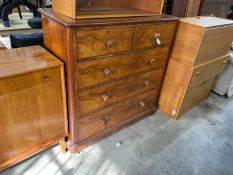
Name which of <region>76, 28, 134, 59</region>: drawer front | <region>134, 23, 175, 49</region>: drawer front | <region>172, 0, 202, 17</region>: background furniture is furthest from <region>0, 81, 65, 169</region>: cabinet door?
<region>172, 0, 202, 17</region>: background furniture

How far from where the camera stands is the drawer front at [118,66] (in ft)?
3.89

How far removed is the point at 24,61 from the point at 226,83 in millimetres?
2247

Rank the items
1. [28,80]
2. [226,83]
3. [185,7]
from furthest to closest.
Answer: [226,83] → [185,7] → [28,80]

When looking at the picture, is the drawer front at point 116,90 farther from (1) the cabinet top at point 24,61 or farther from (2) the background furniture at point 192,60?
(1) the cabinet top at point 24,61

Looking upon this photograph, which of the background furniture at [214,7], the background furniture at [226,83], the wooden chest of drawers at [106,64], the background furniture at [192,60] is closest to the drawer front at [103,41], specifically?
the wooden chest of drawers at [106,64]

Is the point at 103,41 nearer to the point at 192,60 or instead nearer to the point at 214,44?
the point at 192,60

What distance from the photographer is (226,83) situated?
7.70 feet

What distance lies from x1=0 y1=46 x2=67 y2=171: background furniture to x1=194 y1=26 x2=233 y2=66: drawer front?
1162 mm

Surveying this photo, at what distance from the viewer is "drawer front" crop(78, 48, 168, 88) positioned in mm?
1185

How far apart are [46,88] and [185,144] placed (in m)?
1.27

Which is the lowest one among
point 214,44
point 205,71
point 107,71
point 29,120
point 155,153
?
point 155,153

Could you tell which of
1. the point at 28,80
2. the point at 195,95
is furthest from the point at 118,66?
the point at 195,95

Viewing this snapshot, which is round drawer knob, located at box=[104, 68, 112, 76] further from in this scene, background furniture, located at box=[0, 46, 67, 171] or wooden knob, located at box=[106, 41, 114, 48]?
background furniture, located at box=[0, 46, 67, 171]

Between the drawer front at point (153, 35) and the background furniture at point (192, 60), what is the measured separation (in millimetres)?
189
